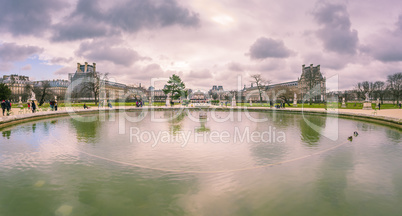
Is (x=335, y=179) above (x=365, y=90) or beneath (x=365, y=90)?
beneath

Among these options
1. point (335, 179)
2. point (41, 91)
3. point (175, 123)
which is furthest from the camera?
point (41, 91)

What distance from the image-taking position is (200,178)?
6766 millimetres

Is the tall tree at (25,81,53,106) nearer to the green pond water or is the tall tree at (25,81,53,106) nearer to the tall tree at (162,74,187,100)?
the tall tree at (162,74,187,100)

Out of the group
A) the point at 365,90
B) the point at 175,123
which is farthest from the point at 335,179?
the point at 365,90

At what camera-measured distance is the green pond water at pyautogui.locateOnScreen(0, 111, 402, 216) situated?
5113mm

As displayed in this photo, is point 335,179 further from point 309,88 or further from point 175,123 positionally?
point 309,88

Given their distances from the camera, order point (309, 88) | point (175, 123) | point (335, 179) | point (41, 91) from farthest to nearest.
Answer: point (41, 91) < point (309, 88) < point (175, 123) < point (335, 179)

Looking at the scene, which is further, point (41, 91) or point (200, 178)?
point (41, 91)

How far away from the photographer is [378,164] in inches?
320

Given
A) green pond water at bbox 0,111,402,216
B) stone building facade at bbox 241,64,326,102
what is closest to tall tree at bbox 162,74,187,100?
stone building facade at bbox 241,64,326,102

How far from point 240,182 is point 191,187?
4.96ft

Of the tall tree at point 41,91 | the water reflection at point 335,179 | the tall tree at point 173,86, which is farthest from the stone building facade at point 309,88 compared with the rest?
the tall tree at point 41,91

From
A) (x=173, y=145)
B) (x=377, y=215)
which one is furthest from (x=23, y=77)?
(x=377, y=215)

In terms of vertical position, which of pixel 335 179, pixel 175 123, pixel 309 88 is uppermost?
pixel 309 88
